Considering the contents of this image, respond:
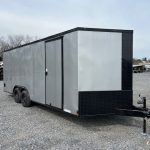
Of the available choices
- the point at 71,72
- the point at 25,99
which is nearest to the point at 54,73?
the point at 71,72

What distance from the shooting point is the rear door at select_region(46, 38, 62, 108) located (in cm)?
909

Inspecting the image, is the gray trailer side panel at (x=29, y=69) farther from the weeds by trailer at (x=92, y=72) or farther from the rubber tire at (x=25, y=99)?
the weeds by trailer at (x=92, y=72)

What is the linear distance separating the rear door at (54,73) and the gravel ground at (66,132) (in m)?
0.65

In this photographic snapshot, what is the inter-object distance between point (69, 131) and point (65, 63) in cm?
192

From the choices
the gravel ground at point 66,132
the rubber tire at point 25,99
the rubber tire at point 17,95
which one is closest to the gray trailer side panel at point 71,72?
the gravel ground at point 66,132

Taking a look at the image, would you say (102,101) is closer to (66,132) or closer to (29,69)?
(66,132)

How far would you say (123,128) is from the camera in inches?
328

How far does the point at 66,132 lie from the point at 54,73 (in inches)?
86.6

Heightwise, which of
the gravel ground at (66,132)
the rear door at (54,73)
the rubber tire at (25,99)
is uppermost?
the rear door at (54,73)

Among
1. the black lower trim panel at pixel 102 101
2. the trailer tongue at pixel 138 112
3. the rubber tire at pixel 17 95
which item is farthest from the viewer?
the rubber tire at pixel 17 95

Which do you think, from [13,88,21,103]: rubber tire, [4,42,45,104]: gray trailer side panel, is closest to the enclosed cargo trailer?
[4,42,45,104]: gray trailer side panel

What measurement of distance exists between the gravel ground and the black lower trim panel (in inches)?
19.6

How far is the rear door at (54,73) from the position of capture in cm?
909

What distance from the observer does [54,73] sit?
9492 millimetres
